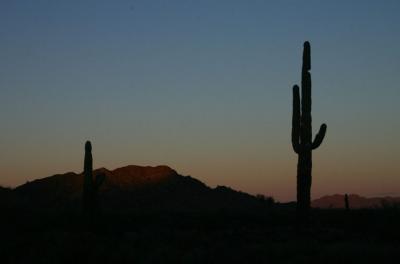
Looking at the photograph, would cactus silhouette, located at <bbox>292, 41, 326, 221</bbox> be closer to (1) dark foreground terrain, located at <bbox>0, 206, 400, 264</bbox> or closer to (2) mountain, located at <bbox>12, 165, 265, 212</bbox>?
(1) dark foreground terrain, located at <bbox>0, 206, 400, 264</bbox>

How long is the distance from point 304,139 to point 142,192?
38.7 meters

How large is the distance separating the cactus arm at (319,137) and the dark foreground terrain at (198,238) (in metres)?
3.30

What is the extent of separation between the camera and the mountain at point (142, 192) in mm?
61103

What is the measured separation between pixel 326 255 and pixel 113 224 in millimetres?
15315

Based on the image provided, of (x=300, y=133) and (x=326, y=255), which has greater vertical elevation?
(x=300, y=133)

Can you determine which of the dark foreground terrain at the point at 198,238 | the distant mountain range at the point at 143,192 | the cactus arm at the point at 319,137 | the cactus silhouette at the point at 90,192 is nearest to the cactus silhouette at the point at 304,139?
the cactus arm at the point at 319,137

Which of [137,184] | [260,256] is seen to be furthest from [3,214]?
[137,184]

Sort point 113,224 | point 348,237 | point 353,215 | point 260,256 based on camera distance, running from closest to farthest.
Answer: point 260,256
point 348,237
point 113,224
point 353,215

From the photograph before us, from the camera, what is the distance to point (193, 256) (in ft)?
51.3

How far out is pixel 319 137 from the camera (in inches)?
1104

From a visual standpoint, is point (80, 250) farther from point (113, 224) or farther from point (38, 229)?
point (113, 224)

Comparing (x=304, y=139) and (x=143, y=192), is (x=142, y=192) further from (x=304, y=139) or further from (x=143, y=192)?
(x=304, y=139)

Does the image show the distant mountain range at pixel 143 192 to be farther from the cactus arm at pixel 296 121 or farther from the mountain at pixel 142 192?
the cactus arm at pixel 296 121

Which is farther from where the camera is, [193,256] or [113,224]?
[113,224]
